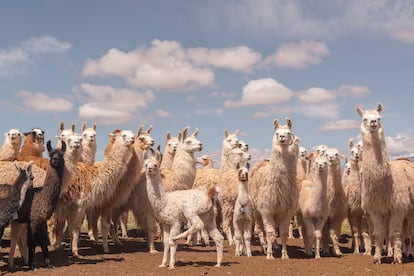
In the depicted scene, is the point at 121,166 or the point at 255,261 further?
the point at 121,166

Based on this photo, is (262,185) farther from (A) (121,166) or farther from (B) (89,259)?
(B) (89,259)

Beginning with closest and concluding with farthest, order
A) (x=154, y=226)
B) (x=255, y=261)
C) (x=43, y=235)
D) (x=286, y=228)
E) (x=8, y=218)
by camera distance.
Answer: (x=8, y=218) → (x=43, y=235) → (x=255, y=261) → (x=286, y=228) → (x=154, y=226)

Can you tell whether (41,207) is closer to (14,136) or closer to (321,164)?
(14,136)

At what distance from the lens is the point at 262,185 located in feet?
33.7

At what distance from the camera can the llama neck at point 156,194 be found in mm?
8625

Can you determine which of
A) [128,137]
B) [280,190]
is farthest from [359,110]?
[128,137]

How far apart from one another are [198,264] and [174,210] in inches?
49.8

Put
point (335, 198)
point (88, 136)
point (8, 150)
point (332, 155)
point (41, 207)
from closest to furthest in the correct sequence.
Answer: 1. point (41, 207)
2. point (332, 155)
3. point (335, 198)
4. point (8, 150)
5. point (88, 136)

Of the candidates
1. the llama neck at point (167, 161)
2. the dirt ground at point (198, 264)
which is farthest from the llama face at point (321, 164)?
the llama neck at point (167, 161)

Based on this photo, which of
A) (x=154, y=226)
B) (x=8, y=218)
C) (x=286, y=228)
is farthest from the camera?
(x=154, y=226)

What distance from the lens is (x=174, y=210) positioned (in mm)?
8586

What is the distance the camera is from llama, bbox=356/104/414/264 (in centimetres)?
889

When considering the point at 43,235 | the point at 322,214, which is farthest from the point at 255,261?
the point at 43,235

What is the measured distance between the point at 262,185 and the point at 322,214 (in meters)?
1.43
